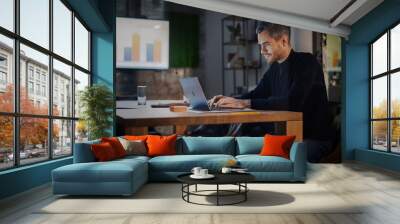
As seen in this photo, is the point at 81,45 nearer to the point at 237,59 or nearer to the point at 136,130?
the point at 136,130

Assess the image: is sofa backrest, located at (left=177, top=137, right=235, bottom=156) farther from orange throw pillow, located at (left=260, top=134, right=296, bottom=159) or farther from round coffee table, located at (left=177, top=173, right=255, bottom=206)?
round coffee table, located at (left=177, top=173, right=255, bottom=206)

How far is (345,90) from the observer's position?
31.6ft

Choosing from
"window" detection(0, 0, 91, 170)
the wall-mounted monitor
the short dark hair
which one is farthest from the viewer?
the short dark hair

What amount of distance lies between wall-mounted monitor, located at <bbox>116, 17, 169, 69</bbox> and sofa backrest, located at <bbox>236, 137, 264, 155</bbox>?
9.85 ft

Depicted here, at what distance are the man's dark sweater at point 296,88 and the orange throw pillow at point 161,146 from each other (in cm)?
299

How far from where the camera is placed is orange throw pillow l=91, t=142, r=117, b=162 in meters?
5.75

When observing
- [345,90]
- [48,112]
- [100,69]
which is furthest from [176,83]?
[345,90]

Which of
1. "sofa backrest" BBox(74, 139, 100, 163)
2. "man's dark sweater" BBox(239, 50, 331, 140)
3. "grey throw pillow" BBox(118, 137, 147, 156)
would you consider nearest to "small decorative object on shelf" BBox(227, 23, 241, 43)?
"man's dark sweater" BBox(239, 50, 331, 140)

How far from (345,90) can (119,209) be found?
7.13 metres

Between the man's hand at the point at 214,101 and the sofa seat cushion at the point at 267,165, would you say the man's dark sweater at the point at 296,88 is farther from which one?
the sofa seat cushion at the point at 267,165

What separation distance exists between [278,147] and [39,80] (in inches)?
155

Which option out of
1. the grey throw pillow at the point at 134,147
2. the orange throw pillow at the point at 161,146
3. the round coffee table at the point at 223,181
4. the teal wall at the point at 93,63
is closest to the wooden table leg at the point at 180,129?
the teal wall at the point at 93,63

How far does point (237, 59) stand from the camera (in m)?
9.30

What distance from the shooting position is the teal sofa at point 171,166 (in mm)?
4902
